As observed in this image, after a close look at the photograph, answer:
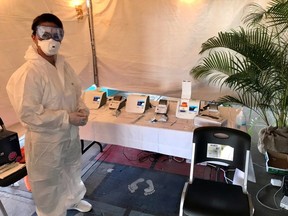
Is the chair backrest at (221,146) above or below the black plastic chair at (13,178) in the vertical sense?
above

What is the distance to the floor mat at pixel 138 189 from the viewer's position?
6.81ft

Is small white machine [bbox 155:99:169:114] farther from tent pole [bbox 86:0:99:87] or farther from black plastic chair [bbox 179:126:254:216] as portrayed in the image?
tent pole [bbox 86:0:99:87]

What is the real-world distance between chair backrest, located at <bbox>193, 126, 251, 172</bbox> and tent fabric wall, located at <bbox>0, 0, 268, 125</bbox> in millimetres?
1373

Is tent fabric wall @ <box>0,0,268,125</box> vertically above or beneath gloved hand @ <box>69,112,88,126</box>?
above

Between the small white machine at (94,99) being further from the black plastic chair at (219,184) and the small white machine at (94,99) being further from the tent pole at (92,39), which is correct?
the black plastic chair at (219,184)

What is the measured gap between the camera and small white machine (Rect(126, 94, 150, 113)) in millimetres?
2418

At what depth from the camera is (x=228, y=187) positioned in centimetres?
163

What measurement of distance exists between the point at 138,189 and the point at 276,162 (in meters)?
1.39

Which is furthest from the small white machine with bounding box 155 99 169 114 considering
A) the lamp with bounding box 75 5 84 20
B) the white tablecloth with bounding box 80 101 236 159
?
the lamp with bounding box 75 5 84 20

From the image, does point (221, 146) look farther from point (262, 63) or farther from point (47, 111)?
point (47, 111)

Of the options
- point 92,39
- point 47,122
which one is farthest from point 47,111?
point 92,39

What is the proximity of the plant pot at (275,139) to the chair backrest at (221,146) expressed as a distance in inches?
42.9

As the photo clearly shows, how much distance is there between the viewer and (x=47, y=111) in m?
1.51

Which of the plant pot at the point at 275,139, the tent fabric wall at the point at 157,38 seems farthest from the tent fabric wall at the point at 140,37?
the plant pot at the point at 275,139
